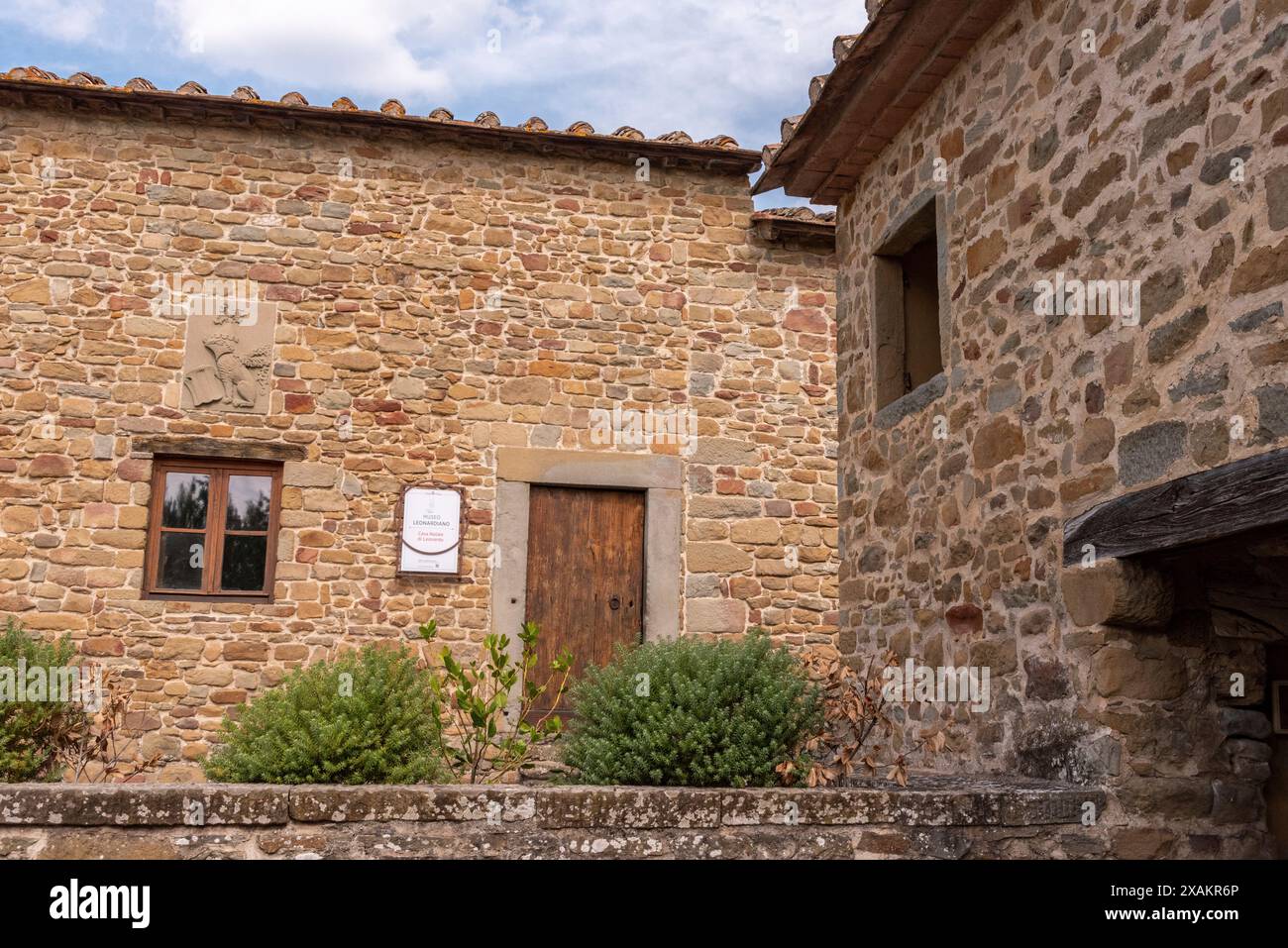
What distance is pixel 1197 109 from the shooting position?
146 inches

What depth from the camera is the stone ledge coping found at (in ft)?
12.2

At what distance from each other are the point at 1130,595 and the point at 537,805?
2.14 m

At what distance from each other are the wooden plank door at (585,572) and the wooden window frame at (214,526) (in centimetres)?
190

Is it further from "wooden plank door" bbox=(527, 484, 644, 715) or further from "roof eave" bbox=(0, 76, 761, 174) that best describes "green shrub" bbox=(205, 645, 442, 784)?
"roof eave" bbox=(0, 76, 761, 174)

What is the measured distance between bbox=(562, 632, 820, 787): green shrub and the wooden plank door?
3.80m

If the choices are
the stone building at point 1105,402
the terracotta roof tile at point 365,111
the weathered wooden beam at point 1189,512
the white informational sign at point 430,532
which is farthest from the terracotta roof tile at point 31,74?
the weathered wooden beam at point 1189,512

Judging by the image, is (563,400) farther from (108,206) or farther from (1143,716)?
(1143,716)

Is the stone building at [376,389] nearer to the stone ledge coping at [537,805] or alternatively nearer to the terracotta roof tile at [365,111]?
the terracotta roof tile at [365,111]

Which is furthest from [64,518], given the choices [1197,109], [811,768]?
[1197,109]

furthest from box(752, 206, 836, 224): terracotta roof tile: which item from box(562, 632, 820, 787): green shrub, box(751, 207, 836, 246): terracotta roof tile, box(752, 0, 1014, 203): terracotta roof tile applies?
box(562, 632, 820, 787): green shrub

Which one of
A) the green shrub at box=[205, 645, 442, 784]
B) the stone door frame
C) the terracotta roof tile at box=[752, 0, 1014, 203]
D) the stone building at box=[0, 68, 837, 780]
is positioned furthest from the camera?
the stone door frame

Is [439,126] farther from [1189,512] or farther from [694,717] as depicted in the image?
[1189,512]

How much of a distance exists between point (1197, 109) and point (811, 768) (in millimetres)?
2612

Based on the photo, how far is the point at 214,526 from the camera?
851 centimetres
